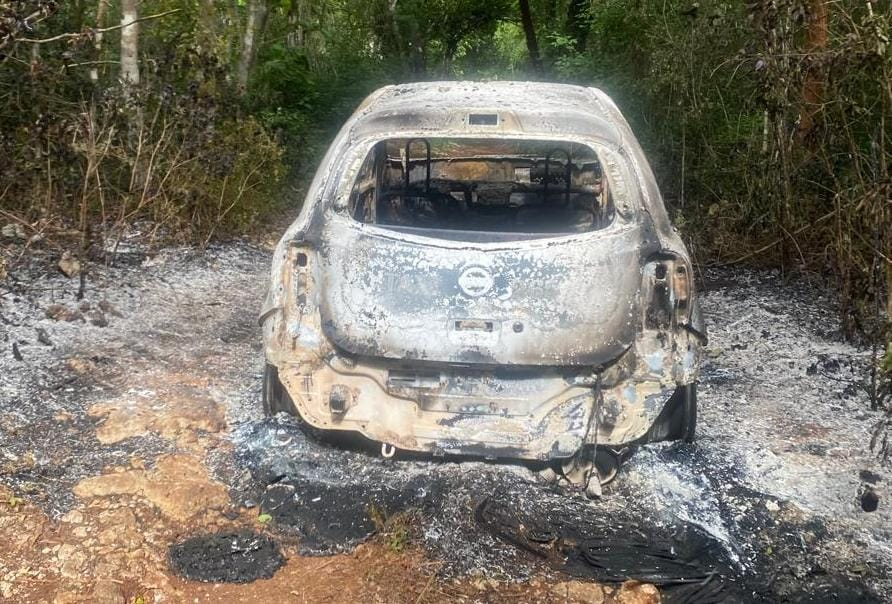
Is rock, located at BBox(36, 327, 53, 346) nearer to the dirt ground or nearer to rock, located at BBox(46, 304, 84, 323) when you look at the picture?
the dirt ground

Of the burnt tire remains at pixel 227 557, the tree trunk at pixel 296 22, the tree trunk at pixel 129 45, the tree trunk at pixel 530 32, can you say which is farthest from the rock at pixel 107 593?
the tree trunk at pixel 530 32

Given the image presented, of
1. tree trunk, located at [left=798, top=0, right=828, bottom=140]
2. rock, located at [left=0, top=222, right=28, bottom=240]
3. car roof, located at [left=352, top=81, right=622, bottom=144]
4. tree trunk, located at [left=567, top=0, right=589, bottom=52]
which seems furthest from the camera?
tree trunk, located at [left=567, top=0, right=589, bottom=52]

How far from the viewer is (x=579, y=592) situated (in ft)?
9.65

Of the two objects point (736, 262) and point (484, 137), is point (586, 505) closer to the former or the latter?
point (484, 137)

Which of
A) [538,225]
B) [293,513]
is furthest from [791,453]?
[293,513]

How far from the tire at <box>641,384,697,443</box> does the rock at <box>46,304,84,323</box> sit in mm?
3703

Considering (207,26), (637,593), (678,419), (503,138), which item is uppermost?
(207,26)

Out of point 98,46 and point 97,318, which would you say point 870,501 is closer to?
point 97,318

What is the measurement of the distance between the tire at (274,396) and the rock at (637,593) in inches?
68.8

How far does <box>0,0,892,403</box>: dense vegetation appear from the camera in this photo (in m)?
5.12

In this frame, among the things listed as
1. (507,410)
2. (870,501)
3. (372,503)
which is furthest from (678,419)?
(372,503)

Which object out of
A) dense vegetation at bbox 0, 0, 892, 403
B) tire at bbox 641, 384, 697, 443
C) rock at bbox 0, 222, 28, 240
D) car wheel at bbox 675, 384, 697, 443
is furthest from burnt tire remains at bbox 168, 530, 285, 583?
rock at bbox 0, 222, 28, 240

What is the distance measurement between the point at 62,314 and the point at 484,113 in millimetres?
3279

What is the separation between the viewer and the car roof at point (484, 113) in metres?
3.54
